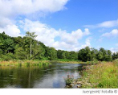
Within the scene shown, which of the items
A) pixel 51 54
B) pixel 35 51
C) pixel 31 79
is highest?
pixel 35 51

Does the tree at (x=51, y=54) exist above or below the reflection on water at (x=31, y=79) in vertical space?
above

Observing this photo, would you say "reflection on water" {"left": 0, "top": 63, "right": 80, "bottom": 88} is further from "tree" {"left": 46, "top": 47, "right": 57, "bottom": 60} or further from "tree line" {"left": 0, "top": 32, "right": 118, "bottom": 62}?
"tree" {"left": 46, "top": 47, "right": 57, "bottom": 60}

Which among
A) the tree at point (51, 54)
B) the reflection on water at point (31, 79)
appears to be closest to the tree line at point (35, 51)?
the tree at point (51, 54)

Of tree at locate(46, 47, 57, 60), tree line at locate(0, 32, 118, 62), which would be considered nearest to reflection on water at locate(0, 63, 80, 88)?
tree line at locate(0, 32, 118, 62)

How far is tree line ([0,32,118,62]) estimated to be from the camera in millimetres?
44503

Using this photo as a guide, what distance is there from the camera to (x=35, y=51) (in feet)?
145

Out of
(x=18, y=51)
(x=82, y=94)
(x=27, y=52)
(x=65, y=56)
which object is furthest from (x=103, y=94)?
(x=65, y=56)

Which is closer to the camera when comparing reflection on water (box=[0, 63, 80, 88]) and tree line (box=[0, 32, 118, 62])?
reflection on water (box=[0, 63, 80, 88])

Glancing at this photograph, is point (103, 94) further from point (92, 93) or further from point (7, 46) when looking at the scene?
point (7, 46)

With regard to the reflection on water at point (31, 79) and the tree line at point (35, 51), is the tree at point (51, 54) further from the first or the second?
the reflection on water at point (31, 79)

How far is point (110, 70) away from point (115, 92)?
21.4 feet

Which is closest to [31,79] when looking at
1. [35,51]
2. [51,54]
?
[35,51]

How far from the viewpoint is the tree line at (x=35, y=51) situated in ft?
146

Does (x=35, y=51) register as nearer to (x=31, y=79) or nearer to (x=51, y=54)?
(x=31, y=79)
